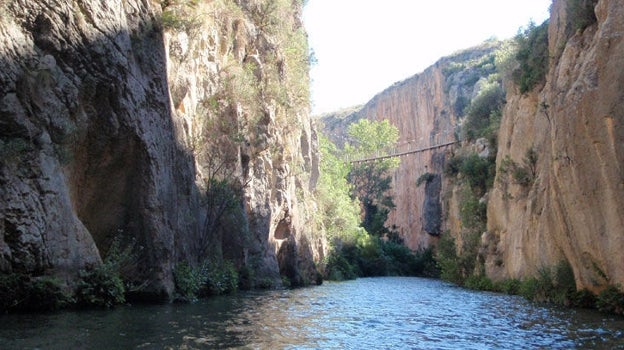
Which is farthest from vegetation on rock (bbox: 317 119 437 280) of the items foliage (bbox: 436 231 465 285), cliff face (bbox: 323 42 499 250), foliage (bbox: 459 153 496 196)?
foliage (bbox: 459 153 496 196)

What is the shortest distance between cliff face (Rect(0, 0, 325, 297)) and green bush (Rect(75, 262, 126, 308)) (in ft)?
1.07

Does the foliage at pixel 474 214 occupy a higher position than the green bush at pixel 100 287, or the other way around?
the foliage at pixel 474 214

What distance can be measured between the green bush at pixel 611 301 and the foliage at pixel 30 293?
41.0ft

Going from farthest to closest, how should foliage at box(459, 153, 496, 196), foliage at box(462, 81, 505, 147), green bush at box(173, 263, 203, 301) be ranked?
foliage at box(462, 81, 505, 147) < foliage at box(459, 153, 496, 196) < green bush at box(173, 263, 203, 301)

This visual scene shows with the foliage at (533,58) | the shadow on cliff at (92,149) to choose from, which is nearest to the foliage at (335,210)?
the foliage at (533,58)

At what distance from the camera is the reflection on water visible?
31.2 ft

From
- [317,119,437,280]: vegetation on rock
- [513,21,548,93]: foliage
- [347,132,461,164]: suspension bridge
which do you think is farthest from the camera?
[347,132,461,164]: suspension bridge

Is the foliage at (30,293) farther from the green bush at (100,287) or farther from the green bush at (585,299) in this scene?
the green bush at (585,299)

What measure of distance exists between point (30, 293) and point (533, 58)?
2285cm

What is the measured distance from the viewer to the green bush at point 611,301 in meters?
14.5

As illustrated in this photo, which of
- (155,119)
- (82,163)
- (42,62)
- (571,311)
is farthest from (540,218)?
(42,62)

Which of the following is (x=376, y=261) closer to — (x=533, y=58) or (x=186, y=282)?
(x=533, y=58)

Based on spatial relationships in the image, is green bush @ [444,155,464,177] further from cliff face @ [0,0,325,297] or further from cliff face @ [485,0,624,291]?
cliff face @ [485,0,624,291]

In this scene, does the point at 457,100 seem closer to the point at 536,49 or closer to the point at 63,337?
the point at 536,49
